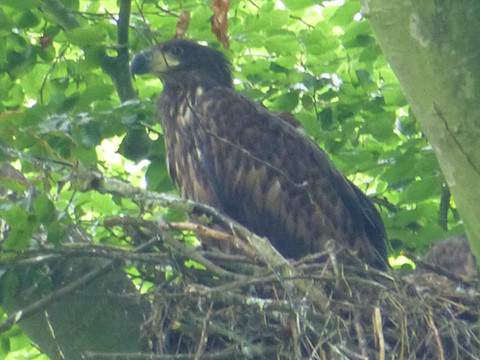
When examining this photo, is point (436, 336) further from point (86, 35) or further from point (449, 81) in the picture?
point (86, 35)

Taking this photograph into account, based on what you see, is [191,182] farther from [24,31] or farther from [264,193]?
[24,31]

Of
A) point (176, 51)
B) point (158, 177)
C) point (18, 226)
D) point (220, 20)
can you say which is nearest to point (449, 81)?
point (18, 226)

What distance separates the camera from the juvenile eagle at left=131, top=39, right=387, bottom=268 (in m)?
7.05

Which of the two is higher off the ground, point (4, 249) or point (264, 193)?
point (264, 193)

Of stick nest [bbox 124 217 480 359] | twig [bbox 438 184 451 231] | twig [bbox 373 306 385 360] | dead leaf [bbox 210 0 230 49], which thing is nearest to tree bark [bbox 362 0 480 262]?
twig [bbox 373 306 385 360]

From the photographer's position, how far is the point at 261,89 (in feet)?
25.1

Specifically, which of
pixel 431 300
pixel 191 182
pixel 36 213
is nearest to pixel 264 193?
pixel 191 182

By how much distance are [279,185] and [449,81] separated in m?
3.04

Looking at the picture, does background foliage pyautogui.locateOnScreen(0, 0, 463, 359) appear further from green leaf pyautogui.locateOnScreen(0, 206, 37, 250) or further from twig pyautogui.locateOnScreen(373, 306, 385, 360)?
twig pyautogui.locateOnScreen(373, 306, 385, 360)

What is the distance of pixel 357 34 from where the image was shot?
7293mm

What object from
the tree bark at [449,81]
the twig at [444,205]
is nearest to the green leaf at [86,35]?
the twig at [444,205]

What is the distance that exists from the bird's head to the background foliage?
0.10 m

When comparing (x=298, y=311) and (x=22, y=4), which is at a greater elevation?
(x=22, y=4)

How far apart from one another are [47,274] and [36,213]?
55cm
